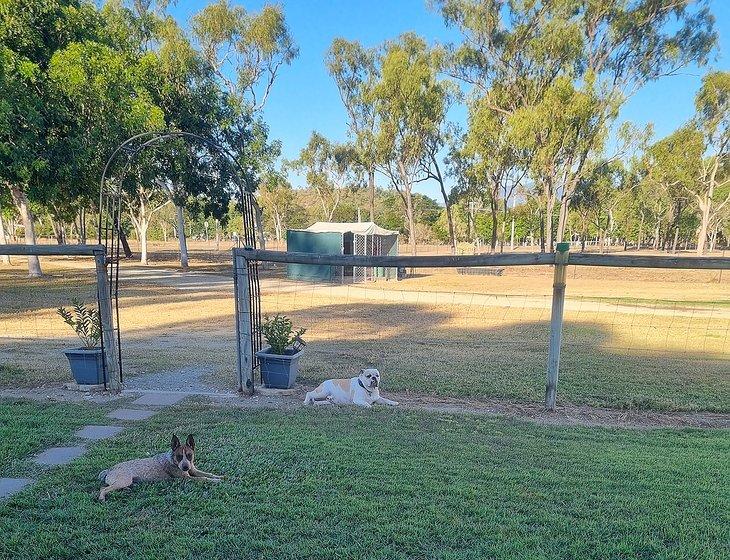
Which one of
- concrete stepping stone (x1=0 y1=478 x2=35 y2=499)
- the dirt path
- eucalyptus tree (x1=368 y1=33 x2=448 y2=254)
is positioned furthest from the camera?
eucalyptus tree (x1=368 y1=33 x2=448 y2=254)

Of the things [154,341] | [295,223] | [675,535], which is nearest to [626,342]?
[675,535]

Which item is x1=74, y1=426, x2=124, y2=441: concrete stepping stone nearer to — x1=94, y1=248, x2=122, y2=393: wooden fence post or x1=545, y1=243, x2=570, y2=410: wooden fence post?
x1=94, y1=248, x2=122, y2=393: wooden fence post

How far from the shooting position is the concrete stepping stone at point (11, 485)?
110 inches

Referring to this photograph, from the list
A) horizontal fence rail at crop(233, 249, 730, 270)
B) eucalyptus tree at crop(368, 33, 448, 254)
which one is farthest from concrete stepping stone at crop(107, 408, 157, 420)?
eucalyptus tree at crop(368, 33, 448, 254)

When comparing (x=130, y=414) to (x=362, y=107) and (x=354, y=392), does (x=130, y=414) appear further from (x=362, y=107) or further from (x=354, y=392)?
(x=362, y=107)

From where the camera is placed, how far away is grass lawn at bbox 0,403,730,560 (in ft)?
7.22

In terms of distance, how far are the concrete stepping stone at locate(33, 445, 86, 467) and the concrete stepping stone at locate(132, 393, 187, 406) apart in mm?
1090

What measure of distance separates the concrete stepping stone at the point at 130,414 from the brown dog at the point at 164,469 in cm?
133

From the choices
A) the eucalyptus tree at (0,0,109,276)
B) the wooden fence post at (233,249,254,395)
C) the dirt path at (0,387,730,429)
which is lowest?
the dirt path at (0,387,730,429)

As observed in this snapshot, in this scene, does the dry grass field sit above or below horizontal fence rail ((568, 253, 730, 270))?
below

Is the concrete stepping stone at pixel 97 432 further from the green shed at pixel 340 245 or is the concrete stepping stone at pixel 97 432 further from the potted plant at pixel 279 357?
the green shed at pixel 340 245

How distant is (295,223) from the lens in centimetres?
5919

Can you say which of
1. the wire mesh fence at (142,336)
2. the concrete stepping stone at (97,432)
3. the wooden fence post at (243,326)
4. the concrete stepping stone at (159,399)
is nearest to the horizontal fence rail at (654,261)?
the wooden fence post at (243,326)

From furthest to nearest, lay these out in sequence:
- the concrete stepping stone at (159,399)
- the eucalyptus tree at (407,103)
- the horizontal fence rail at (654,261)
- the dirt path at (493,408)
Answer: the eucalyptus tree at (407,103) < the concrete stepping stone at (159,399) < the dirt path at (493,408) < the horizontal fence rail at (654,261)
